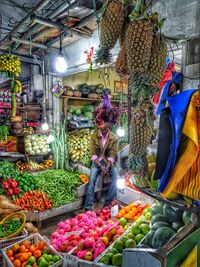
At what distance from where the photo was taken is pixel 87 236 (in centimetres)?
277

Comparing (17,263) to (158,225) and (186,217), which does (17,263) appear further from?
(186,217)

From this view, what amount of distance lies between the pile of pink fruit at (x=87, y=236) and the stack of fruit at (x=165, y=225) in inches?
31.8

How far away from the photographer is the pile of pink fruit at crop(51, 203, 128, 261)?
240cm

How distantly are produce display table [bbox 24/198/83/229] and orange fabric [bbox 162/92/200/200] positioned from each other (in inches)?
150

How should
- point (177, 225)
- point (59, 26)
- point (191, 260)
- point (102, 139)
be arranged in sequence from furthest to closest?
point (102, 139) < point (59, 26) < point (177, 225) < point (191, 260)

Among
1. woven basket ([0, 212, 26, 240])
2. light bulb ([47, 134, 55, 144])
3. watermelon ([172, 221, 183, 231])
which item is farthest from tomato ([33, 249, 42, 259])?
light bulb ([47, 134, 55, 144])

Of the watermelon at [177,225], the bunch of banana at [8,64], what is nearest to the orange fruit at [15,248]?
the watermelon at [177,225]

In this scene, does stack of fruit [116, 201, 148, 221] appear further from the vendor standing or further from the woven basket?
the vendor standing

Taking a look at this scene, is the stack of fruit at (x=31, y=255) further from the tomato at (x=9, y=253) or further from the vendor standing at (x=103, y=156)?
the vendor standing at (x=103, y=156)

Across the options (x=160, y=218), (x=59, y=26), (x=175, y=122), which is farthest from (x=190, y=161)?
(x=59, y=26)

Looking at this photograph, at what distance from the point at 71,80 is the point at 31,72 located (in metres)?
1.36

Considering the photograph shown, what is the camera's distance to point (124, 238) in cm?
228

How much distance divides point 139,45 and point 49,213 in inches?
164

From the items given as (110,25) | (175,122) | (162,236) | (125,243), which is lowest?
(125,243)
